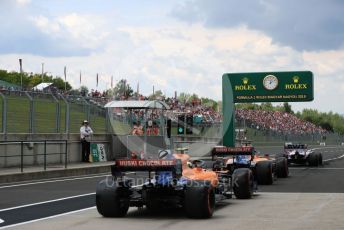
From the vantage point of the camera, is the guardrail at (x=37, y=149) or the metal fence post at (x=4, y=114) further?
the metal fence post at (x=4, y=114)

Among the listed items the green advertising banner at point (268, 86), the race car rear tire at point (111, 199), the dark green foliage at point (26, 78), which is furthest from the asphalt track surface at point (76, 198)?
the dark green foliage at point (26, 78)

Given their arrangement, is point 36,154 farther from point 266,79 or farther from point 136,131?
point 266,79

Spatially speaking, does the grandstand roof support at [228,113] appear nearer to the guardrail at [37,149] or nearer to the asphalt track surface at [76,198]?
the guardrail at [37,149]

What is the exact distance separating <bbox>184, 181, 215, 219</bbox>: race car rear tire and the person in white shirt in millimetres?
16947

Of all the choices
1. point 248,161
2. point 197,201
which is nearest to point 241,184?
point 197,201

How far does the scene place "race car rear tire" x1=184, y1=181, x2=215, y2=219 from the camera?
10.6 metres

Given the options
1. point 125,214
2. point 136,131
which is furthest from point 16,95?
point 125,214

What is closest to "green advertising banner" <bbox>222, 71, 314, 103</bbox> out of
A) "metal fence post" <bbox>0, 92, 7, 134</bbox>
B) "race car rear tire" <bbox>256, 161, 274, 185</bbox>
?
"metal fence post" <bbox>0, 92, 7, 134</bbox>

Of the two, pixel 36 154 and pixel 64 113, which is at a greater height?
pixel 64 113

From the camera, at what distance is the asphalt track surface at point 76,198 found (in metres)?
11.1

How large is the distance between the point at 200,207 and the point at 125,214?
1.52 m

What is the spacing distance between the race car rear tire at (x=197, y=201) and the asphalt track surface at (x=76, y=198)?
246 mm

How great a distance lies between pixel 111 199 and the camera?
10984 mm

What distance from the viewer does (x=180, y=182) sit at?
440 inches
